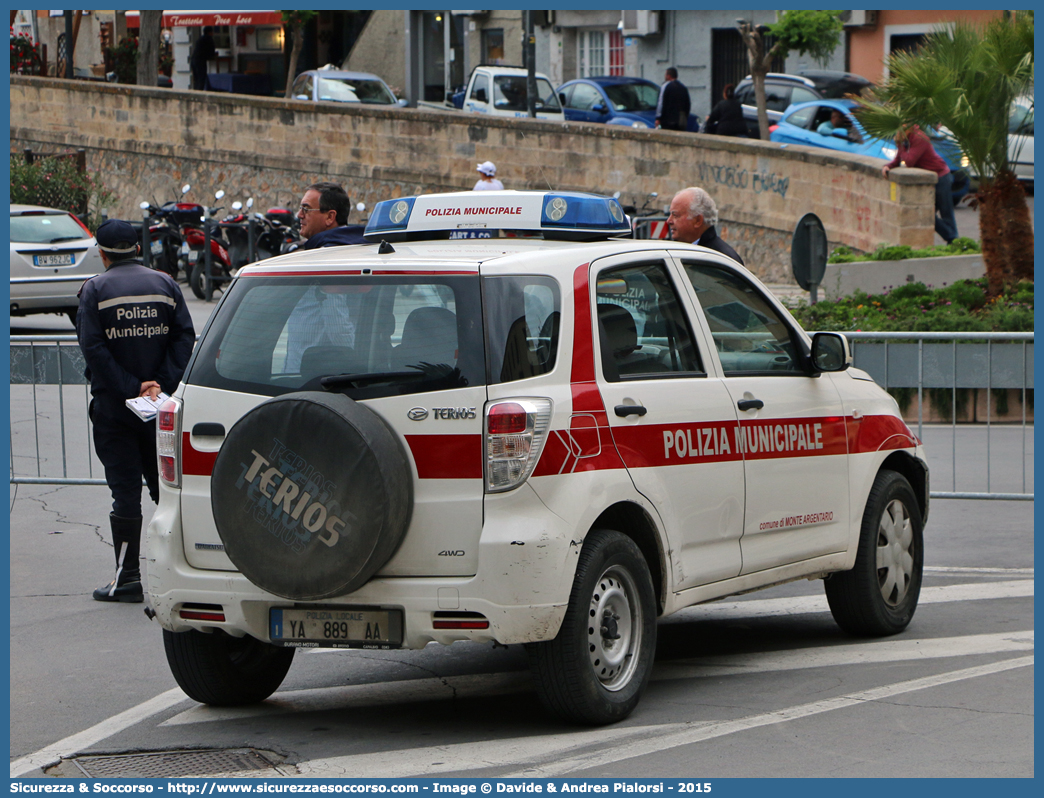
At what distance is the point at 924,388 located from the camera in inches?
399

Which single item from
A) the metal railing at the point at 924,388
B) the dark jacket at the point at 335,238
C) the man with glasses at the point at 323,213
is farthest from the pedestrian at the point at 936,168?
the dark jacket at the point at 335,238

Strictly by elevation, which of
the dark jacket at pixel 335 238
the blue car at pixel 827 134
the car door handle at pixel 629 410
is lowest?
the car door handle at pixel 629 410

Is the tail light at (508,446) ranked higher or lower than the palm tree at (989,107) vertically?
lower

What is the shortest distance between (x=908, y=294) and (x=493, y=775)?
11.8 m

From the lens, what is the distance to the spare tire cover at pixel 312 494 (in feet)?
16.6

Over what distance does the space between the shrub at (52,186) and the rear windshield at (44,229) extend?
35.9 feet

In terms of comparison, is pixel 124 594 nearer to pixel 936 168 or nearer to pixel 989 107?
pixel 989 107

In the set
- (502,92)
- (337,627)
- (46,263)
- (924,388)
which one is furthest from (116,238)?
(502,92)

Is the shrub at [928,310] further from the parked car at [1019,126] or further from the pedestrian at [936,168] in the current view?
the pedestrian at [936,168]

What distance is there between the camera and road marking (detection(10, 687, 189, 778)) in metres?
5.25

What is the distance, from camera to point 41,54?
50.8 meters

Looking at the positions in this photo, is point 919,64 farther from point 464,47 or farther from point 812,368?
point 464,47

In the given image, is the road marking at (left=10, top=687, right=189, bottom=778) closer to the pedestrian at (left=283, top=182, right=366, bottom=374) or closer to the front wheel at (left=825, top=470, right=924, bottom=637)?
the pedestrian at (left=283, top=182, right=366, bottom=374)

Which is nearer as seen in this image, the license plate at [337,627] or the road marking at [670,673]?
the license plate at [337,627]
